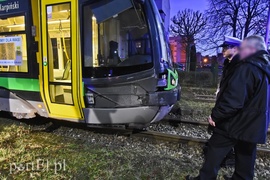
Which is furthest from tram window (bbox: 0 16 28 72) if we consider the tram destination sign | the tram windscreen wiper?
the tram windscreen wiper

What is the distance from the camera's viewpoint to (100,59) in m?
3.70

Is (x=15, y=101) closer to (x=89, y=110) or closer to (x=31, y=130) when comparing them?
(x=31, y=130)

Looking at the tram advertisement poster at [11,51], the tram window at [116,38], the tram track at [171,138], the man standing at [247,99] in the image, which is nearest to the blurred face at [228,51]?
the man standing at [247,99]

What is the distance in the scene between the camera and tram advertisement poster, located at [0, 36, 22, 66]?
13.8ft

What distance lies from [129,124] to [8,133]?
2578 mm

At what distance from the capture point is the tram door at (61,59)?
3693mm

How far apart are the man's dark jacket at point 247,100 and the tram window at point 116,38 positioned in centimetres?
164

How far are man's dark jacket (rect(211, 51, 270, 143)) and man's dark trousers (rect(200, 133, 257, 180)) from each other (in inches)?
7.1

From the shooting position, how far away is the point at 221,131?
2422mm

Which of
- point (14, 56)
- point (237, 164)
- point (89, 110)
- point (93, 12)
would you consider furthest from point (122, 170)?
point (14, 56)

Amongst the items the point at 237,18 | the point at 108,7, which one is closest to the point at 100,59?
the point at 108,7

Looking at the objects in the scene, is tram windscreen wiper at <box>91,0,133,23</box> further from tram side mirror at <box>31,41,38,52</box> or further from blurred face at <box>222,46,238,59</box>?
blurred face at <box>222,46,238,59</box>
